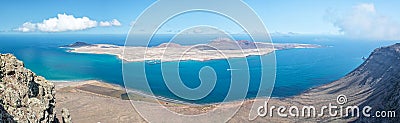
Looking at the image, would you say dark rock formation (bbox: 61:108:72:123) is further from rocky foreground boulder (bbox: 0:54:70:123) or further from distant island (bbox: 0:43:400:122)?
rocky foreground boulder (bbox: 0:54:70:123)

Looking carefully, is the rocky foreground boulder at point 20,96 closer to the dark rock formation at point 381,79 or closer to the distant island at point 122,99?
the distant island at point 122,99

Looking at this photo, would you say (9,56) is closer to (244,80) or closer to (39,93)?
(39,93)

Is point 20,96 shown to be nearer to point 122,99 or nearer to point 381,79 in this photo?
point 122,99

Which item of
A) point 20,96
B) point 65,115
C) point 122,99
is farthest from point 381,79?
point 20,96

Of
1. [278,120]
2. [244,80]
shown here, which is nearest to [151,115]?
[278,120]

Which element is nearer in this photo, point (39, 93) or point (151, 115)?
point (39, 93)

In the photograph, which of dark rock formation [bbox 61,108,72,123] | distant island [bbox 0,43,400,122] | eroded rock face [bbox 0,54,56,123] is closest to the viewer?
eroded rock face [bbox 0,54,56,123]

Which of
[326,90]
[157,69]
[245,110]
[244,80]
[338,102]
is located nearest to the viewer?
[245,110]

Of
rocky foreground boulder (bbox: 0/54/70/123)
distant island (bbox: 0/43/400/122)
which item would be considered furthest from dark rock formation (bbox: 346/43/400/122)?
rocky foreground boulder (bbox: 0/54/70/123)
